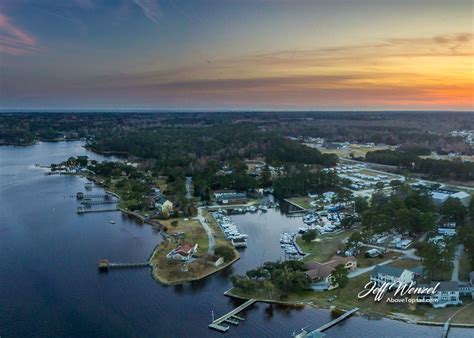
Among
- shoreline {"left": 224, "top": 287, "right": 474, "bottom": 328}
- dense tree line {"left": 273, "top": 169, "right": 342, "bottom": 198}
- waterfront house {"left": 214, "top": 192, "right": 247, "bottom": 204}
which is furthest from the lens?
dense tree line {"left": 273, "top": 169, "right": 342, "bottom": 198}

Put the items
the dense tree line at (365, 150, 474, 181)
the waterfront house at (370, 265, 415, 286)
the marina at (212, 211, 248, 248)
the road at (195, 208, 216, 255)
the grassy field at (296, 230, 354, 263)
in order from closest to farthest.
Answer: the waterfront house at (370, 265, 415, 286) < the grassy field at (296, 230, 354, 263) < the road at (195, 208, 216, 255) < the marina at (212, 211, 248, 248) < the dense tree line at (365, 150, 474, 181)

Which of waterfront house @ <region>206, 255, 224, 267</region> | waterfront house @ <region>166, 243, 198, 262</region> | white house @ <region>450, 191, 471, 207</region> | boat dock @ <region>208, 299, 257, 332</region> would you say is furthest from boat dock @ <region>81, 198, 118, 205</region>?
white house @ <region>450, 191, 471, 207</region>

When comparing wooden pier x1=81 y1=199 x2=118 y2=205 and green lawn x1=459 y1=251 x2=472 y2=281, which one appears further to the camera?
wooden pier x1=81 y1=199 x2=118 y2=205

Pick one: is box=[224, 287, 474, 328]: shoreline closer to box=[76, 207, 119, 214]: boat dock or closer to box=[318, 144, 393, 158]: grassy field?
box=[76, 207, 119, 214]: boat dock

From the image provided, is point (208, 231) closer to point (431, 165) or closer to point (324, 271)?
point (324, 271)

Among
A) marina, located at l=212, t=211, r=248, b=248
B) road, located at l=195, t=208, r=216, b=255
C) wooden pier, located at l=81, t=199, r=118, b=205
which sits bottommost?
wooden pier, located at l=81, t=199, r=118, b=205

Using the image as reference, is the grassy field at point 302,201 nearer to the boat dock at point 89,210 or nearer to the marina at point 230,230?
the marina at point 230,230
